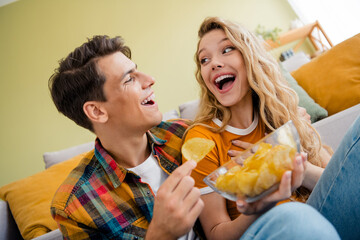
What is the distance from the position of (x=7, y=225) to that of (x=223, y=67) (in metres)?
1.68

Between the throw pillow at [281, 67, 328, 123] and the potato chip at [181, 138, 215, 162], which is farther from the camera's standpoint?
the throw pillow at [281, 67, 328, 123]

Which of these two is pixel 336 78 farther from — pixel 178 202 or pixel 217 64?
pixel 178 202

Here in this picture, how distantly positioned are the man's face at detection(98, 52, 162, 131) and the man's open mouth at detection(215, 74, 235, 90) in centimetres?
33

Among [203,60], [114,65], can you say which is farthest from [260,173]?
[114,65]

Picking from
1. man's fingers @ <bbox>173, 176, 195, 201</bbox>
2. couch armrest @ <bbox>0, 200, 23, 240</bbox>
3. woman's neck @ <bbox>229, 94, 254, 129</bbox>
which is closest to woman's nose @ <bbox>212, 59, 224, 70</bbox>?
woman's neck @ <bbox>229, 94, 254, 129</bbox>

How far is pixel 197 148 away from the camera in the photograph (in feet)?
3.70

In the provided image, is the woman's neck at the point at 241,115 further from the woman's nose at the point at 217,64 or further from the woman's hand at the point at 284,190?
the woman's hand at the point at 284,190

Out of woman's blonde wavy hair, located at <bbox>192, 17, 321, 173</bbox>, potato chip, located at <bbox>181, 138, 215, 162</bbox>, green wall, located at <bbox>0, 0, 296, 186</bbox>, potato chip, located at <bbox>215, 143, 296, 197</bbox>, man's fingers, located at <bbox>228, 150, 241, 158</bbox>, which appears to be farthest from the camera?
green wall, located at <bbox>0, 0, 296, 186</bbox>

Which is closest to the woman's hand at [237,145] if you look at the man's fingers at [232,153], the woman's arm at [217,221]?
the man's fingers at [232,153]

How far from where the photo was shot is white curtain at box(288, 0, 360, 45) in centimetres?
347

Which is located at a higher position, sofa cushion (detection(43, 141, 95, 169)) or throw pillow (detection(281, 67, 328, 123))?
sofa cushion (detection(43, 141, 95, 169))

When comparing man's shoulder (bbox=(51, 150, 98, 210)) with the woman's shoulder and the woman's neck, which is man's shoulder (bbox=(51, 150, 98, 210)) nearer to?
the woman's shoulder

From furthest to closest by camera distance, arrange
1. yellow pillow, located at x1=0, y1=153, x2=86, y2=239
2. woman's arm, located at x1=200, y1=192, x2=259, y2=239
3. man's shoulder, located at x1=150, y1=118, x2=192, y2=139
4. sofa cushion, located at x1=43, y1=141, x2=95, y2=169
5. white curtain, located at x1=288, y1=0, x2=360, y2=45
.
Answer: white curtain, located at x1=288, y1=0, x2=360, y2=45
sofa cushion, located at x1=43, y1=141, x2=95, y2=169
yellow pillow, located at x1=0, y1=153, x2=86, y2=239
man's shoulder, located at x1=150, y1=118, x2=192, y2=139
woman's arm, located at x1=200, y1=192, x2=259, y2=239

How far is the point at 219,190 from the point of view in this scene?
29.2 inches
